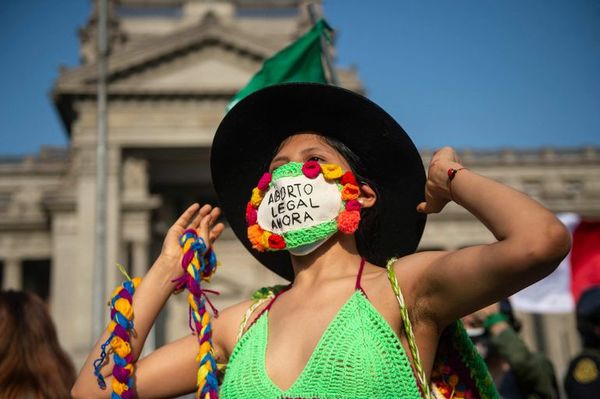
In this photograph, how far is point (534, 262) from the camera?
1.76 m

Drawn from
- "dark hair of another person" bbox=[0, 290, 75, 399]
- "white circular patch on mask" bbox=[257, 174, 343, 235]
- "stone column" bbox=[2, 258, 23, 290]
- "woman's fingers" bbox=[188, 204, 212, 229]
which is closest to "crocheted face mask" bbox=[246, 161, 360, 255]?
"white circular patch on mask" bbox=[257, 174, 343, 235]

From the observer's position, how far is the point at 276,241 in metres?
2.40

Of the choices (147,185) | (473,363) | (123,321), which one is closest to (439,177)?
(473,363)

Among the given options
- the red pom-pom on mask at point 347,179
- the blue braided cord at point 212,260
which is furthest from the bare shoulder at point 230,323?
the red pom-pom on mask at point 347,179

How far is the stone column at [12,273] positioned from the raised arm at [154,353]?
98.2 ft

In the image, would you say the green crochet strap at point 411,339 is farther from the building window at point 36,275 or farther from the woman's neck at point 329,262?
the building window at point 36,275

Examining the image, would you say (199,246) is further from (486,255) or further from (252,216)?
(486,255)

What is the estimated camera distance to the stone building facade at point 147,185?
2659 centimetres

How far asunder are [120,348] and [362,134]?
3.72ft

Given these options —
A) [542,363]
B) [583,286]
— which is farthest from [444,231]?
[542,363]

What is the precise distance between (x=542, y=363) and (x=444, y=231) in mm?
27290

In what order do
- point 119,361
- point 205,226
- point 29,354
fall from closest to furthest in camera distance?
point 119,361 → point 205,226 → point 29,354

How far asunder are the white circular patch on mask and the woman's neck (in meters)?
0.12

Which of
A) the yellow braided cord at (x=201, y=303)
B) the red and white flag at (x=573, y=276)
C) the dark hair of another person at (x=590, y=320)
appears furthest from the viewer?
the red and white flag at (x=573, y=276)
